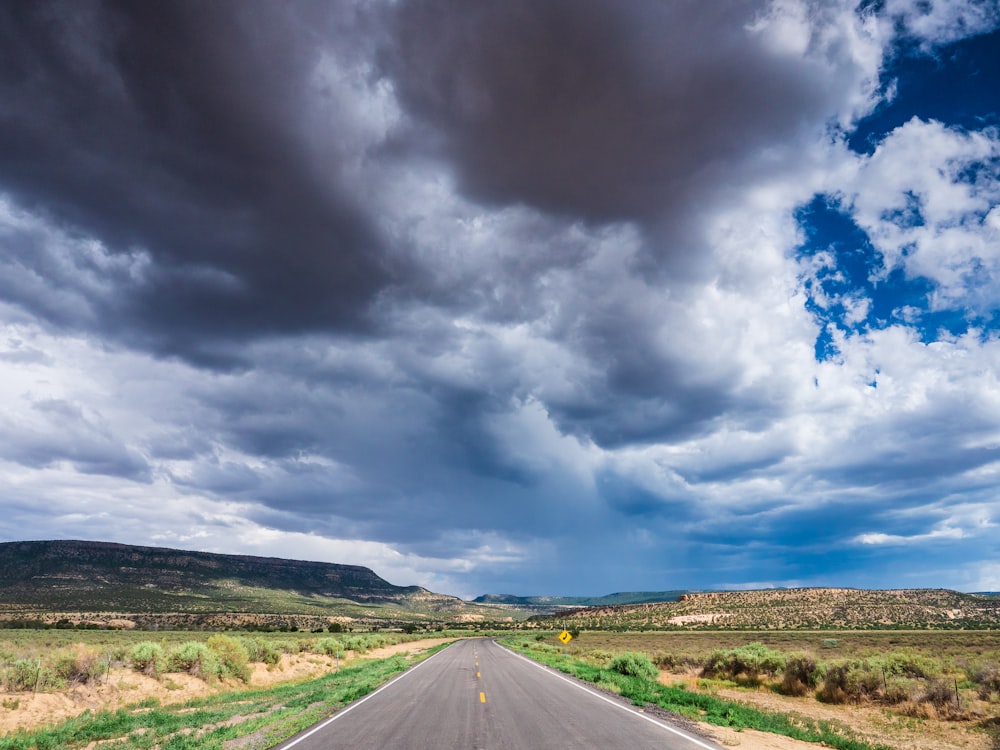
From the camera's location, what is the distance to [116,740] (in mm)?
14492

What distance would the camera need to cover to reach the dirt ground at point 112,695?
17703mm

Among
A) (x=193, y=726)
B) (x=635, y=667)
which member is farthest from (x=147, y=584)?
(x=193, y=726)

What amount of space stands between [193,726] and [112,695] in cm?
830

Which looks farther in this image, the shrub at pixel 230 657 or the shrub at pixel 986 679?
the shrub at pixel 230 657

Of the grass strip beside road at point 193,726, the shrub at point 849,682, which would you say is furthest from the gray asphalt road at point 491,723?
the shrub at point 849,682

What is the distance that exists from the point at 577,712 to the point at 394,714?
190 inches

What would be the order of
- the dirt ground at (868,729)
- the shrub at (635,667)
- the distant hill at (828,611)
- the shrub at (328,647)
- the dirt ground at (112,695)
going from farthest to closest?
the distant hill at (828,611), the shrub at (328,647), the shrub at (635,667), the dirt ground at (112,695), the dirt ground at (868,729)

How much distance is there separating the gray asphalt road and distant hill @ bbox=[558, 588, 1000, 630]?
87296 mm

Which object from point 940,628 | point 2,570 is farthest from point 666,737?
point 2,570

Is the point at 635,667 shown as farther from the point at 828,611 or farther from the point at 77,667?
the point at 828,611

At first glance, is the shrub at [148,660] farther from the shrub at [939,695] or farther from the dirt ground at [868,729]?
the shrub at [939,695]

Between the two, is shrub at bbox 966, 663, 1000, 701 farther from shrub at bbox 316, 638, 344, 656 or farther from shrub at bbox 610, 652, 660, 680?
shrub at bbox 316, 638, 344, 656

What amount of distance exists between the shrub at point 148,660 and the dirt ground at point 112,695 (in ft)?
1.56

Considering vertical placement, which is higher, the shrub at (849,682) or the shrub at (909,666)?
the shrub at (909,666)
